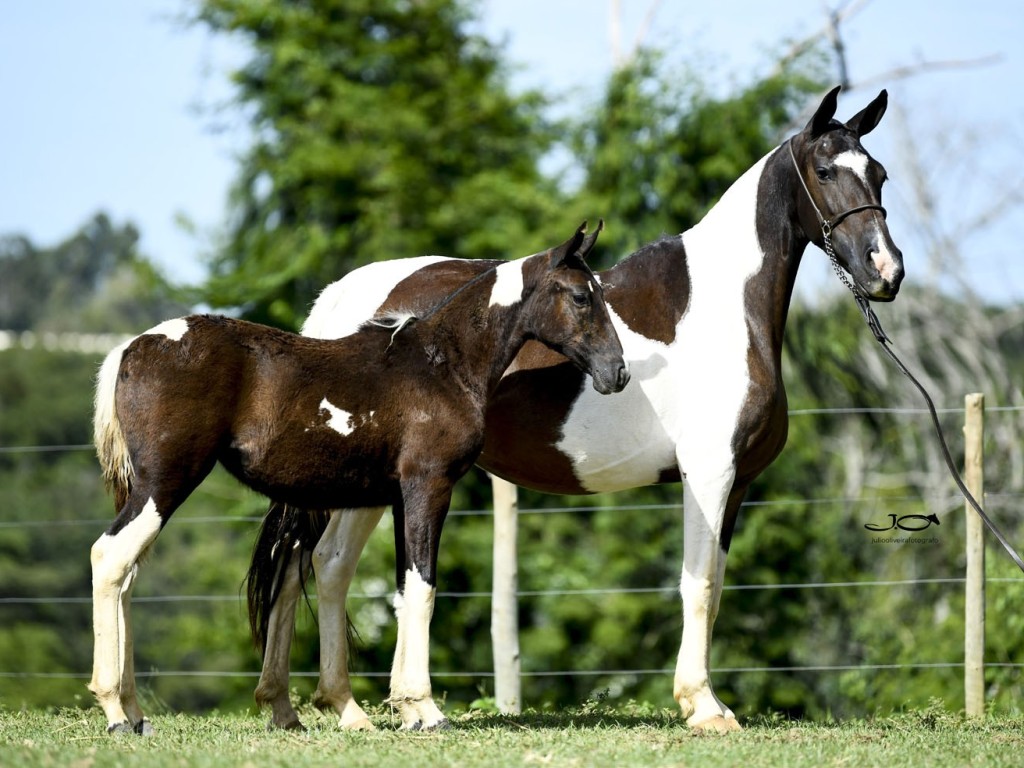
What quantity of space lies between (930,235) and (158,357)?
19943 millimetres

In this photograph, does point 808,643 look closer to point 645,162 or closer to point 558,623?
point 558,623

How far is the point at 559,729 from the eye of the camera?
5.45 m

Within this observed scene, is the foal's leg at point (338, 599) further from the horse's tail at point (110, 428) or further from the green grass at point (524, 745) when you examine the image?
the horse's tail at point (110, 428)

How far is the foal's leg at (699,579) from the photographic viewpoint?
5508mm

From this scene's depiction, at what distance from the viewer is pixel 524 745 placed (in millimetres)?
4789

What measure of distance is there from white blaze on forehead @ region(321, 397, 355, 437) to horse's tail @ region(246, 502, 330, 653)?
75 centimetres

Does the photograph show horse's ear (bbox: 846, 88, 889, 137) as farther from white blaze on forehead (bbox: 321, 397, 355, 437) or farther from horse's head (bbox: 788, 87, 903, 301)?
white blaze on forehead (bbox: 321, 397, 355, 437)

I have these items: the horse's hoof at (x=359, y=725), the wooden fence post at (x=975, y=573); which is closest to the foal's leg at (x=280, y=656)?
the horse's hoof at (x=359, y=725)

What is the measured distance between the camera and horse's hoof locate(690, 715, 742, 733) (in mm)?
5328

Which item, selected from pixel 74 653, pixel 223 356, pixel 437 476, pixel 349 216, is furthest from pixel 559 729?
pixel 74 653

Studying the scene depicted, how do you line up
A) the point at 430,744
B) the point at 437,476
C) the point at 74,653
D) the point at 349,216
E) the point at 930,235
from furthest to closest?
the point at 74,653 → the point at 930,235 → the point at 349,216 → the point at 437,476 → the point at 430,744

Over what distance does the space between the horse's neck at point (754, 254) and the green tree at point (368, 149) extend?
1084cm

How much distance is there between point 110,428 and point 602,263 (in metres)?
11.4

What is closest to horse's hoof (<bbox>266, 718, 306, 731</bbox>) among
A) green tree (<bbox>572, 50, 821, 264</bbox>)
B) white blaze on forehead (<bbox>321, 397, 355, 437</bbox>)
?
white blaze on forehead (<bbox>321, 397, 355, 437</bbox>)
